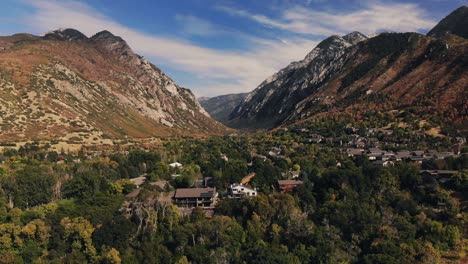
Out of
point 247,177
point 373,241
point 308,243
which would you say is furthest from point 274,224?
point 247,177

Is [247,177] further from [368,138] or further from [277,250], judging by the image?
[368,138]

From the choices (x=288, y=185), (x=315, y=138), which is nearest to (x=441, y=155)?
(x=288, y=185)

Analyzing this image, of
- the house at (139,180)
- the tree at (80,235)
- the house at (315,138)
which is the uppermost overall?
the house at (315,138)

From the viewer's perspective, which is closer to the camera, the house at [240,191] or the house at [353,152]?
the house at [240,191]

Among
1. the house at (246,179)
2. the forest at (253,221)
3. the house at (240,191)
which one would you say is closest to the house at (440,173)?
the forest at (253,221)

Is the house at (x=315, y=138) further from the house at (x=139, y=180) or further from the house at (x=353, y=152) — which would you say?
the house at (x=139, y=180)

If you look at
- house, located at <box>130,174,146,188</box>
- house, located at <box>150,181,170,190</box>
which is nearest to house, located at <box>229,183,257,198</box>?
house, located at <box>150,181,170,190</box>

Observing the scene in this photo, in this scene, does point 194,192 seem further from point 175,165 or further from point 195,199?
point 175,165

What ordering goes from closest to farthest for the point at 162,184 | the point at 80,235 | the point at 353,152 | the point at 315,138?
1. the point at 80,235
2. the point at 162,184
3. the point at 353,152
4. the point at 315,138

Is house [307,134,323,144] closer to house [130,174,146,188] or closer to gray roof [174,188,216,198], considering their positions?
house [130,174,146,188]
